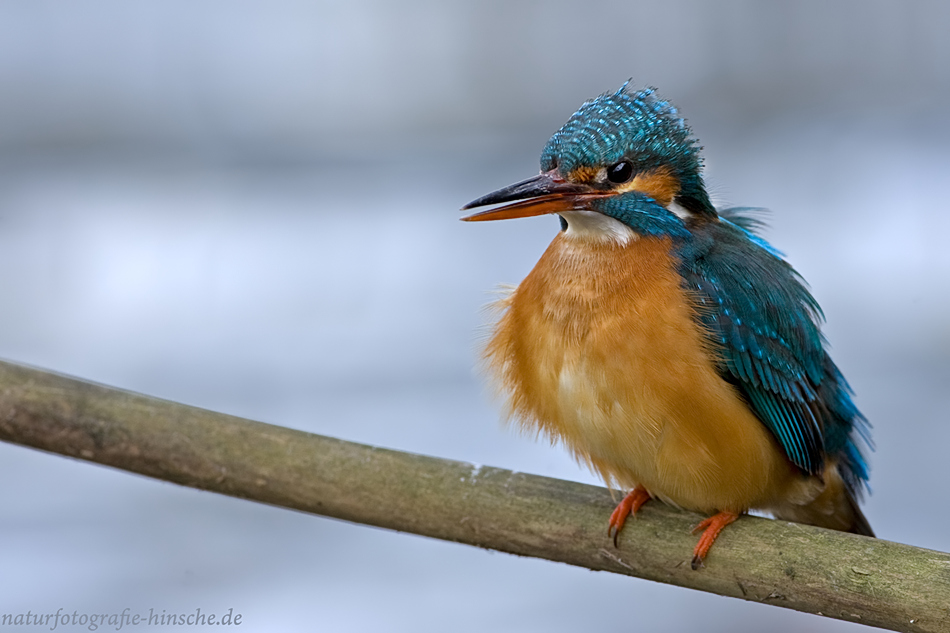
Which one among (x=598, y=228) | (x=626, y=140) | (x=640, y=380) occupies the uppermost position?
(x=626, y=140)

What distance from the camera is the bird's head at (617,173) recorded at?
158 cm

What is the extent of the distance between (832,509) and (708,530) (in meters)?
0.42

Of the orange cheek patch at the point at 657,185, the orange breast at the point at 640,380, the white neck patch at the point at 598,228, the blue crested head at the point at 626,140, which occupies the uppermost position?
the blue crested head at the point at 626,140

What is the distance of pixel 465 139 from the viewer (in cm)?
365

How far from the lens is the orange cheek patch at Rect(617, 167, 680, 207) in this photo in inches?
64.4

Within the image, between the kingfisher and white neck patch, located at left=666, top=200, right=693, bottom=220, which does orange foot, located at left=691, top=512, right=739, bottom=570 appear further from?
white neck patch, located at left=666, top=200, right=693, bottom=220

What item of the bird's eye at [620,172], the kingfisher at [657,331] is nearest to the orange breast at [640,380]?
the kingfisher at [657,331]

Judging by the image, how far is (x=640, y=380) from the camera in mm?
1605

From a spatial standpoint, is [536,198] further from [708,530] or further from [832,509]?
[832,509]

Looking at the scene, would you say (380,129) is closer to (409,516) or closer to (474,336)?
(474,336)

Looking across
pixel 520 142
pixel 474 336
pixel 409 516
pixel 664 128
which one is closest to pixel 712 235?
pixel 664 128

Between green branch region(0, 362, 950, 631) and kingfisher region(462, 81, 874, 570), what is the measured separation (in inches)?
2.0


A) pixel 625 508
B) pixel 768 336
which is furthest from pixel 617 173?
pixel 625 508

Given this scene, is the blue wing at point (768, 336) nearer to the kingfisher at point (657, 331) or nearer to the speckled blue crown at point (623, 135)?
the kingfisher at point (657, 331)
